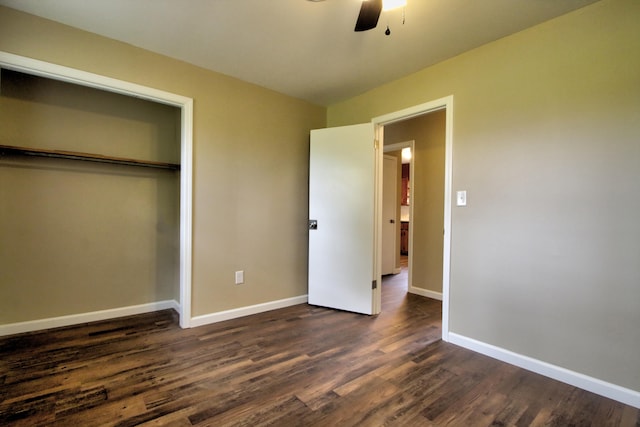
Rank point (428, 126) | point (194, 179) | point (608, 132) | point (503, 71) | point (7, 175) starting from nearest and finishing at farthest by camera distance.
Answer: point (608, 132)
point (503, 71)
point (7, 175)
point (194, 179)
point (428, 126)

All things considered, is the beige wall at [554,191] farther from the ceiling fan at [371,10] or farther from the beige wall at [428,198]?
the beige wall at [428,198]

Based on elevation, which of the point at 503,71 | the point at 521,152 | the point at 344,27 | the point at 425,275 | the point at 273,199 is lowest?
the point at 425,275

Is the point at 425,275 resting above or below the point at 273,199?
below

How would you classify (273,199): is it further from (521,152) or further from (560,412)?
(560,412)

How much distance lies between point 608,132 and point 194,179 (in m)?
3.10

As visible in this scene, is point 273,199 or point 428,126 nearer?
point 273,199

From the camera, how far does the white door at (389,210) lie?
16.6 ft

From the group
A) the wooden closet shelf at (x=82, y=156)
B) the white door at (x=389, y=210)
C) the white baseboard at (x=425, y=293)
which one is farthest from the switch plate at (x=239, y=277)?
the white door at (x=389, y=210)

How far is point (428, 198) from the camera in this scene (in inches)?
157

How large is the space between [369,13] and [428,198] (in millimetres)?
2832

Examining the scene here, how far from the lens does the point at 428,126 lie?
13.1 ft

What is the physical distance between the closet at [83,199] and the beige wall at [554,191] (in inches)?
116

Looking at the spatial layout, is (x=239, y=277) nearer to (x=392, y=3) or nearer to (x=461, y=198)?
(x=461, y=198)

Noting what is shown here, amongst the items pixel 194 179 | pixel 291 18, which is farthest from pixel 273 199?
pixel 291 18
